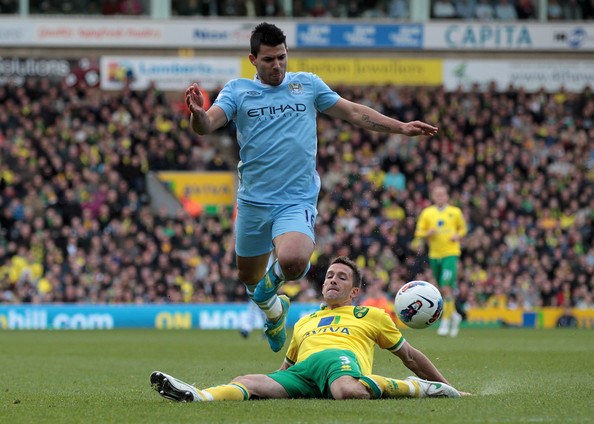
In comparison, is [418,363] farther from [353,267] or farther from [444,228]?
[444,228]

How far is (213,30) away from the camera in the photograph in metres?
26.8

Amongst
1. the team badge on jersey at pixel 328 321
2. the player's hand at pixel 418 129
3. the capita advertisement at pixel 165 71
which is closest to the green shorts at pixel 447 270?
the player's hand at pixel 418 129

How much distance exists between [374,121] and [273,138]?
82cm

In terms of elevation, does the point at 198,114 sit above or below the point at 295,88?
below

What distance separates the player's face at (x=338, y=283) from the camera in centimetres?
698

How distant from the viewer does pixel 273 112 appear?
Answer: 7453 millimetres

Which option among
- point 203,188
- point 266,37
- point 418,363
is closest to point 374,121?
point 266,37

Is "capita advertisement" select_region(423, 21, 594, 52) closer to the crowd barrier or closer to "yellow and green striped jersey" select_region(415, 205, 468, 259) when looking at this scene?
the crowd barrier

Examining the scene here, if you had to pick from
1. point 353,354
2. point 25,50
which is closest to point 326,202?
point 25,50

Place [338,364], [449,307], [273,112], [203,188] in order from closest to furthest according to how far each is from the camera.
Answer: [338,364], [273,112], [449,307], [203,188]

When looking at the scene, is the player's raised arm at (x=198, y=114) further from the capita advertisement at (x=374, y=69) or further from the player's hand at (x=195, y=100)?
the capita advertisement at (x=374, y=69)

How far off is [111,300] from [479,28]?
1356 cm

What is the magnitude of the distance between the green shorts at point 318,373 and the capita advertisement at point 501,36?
71.0ft

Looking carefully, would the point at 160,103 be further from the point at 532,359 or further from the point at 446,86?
the point at 532,359
